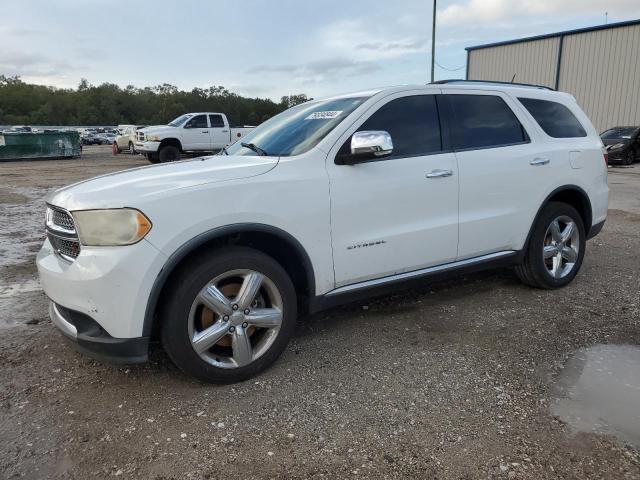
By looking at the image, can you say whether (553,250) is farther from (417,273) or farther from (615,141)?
(615,141)

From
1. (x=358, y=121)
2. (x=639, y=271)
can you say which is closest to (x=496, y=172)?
(x=358, y=121)

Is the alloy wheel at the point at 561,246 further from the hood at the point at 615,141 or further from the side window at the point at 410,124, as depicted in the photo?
the hood at the point at 615,141

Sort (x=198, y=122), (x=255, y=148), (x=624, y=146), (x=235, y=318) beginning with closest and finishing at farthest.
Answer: (x=235, y=318) → (x=255, y=148) → (x=198, y=122) → (x=624, y=146)

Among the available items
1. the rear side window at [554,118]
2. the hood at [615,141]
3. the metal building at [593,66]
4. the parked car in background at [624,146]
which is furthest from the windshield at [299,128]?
the metal building at [593,66]

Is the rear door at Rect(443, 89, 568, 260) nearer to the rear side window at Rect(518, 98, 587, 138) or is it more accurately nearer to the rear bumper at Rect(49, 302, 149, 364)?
the rear side window at Rect(518, 98, 587, 138)

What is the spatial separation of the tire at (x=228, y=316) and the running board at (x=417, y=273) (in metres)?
0.40

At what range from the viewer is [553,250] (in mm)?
4582


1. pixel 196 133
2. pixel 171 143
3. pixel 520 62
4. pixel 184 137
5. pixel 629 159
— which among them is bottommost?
pixel 629 159

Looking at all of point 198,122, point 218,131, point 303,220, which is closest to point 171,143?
point 198,122

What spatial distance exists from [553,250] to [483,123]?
136 cm

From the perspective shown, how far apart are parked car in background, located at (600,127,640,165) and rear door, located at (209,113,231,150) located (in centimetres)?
1448

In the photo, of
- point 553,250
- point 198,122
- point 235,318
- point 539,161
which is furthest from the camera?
point 198,122

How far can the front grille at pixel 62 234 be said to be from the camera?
111 inches

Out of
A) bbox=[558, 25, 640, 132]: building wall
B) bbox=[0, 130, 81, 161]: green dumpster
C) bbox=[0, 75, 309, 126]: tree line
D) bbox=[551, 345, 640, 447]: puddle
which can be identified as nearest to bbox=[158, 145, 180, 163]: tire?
bbox=[0, 130, 81, 161]: green dumpster
